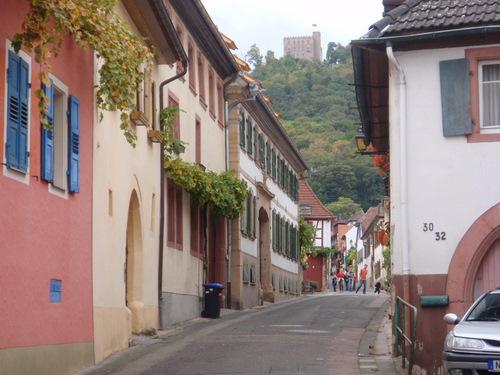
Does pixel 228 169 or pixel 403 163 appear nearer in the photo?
pixel 403 163

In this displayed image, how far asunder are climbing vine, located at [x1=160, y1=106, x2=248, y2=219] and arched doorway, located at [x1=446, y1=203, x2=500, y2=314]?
957cm

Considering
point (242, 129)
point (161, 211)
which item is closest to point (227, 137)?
point (242, 129)

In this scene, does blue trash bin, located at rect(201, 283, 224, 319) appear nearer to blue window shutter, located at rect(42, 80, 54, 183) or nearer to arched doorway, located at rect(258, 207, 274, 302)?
blue window shutter, located at rect(42, 80, 54, 183)

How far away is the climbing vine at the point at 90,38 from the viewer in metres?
11.6

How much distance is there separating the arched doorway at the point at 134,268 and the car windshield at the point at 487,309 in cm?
928

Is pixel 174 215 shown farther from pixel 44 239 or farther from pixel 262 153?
pixel 262 153

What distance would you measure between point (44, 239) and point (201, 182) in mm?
12905

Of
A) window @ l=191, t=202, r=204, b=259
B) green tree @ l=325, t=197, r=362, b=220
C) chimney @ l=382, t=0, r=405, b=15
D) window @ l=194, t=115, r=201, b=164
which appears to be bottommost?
window @ l=191, t=202, r=204, b=259

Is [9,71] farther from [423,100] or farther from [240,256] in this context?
Answer: [240,256]

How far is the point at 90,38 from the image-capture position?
12.9 m

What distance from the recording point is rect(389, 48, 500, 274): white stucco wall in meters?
15.4

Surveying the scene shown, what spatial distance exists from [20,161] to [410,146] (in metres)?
6.20

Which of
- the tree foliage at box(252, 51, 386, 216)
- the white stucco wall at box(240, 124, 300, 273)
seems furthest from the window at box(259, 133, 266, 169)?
the tree foliage at box(252, 51, 386, 216)

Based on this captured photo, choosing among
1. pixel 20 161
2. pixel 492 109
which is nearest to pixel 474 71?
pixel 492 109
